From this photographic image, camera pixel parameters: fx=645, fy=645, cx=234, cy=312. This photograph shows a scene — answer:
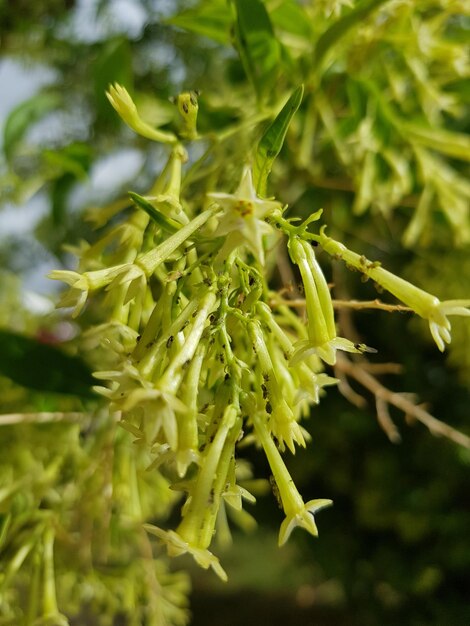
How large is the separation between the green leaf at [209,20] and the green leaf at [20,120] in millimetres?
203

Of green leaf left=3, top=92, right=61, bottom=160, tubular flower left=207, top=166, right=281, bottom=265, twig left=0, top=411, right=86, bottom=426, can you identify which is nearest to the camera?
tubular flower left=207, top=166, right=281, bottom=265

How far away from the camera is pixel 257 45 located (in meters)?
0.44

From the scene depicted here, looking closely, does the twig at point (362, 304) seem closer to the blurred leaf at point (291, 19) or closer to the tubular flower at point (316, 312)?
the tubular flower at point (316, 312)

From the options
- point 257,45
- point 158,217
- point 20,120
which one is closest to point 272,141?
point 158,217

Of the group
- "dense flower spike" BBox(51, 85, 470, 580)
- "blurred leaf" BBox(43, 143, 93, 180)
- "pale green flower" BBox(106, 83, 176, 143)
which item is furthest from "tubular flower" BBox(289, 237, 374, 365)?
"blurred leaf" BBox(43, 143, 93, 180)

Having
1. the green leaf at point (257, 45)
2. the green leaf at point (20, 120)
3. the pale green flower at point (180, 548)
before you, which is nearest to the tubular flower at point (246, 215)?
the pale green flower at point (180, 548)

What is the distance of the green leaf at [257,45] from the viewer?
0.41 m

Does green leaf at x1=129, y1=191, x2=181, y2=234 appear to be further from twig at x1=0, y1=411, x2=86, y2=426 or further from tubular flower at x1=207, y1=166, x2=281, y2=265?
twig at x1=0, y1=411, x2=86, y2=426

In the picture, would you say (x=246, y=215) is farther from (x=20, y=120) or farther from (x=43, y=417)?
(x=20, y=120)

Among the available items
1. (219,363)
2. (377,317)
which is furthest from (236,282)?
(377,317)

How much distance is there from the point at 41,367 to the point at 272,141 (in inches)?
10.3

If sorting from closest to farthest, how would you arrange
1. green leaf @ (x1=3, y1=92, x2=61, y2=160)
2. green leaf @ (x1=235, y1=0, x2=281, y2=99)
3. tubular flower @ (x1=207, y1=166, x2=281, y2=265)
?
1. tubular flower @ (x1=207, y1=166, x2=281, y2=265)
2. green leaf @ (x1=235, y1=0, x2=281, y2=99)
3. green leaf @ (x1=3, y1=92, x2=61, y2=160)

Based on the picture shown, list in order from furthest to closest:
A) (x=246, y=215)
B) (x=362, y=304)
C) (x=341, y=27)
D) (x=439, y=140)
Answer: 1. (x=439, y=140)
2. (x=341, y=27)
3. (x=362, y=304)
4. (x=246, y=215)

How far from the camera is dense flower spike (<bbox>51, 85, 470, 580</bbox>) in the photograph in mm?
247
